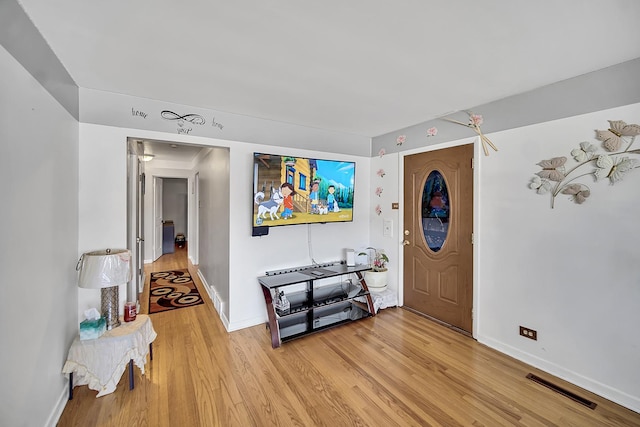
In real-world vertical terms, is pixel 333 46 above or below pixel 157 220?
above

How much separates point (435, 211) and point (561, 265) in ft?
4.08

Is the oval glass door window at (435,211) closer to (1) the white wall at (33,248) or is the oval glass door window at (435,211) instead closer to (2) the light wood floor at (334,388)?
(2) the light wood floor at (334,388)

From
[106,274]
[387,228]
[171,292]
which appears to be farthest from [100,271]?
[387,228]

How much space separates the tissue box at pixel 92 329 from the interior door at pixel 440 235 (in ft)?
10.3

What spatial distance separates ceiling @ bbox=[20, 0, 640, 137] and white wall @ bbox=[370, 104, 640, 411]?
572 millimetres

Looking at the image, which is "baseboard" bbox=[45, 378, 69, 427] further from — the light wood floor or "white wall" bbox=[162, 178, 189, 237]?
"white wall" bbox=[162, 178, 189, 237]

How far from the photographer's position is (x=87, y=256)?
1989 mm

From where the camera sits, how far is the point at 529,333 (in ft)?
7.94

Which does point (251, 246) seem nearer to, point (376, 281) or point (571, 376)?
point (376, 281)

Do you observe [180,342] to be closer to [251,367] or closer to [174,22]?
[251,367]

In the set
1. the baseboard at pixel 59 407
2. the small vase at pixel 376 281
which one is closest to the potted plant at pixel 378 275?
the small vase at pixel 376 281

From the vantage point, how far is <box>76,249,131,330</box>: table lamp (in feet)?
6.36

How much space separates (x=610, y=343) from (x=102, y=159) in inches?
166

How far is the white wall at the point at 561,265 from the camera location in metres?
1.93
